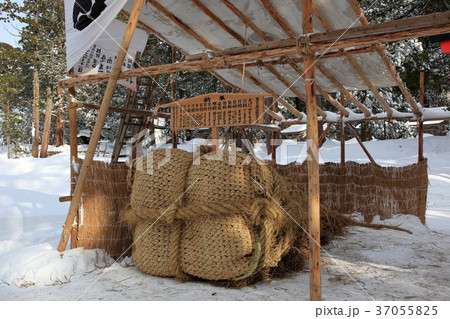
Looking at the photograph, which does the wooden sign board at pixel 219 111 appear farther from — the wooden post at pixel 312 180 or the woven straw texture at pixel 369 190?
the woven straw texture at pixel 369 190

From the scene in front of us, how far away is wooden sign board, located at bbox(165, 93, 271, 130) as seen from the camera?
4.29m

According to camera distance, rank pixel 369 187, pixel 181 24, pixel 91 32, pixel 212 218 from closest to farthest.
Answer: pixel 212 218
pixel 91 32
pixel 181 24
pixel 369 187

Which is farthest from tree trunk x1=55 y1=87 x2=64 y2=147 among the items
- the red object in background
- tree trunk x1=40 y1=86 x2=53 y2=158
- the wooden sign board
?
the red object in background

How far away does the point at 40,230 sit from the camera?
6.30 m

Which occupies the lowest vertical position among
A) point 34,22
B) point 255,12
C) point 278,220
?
point 278,220

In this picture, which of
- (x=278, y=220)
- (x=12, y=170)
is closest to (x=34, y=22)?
(x=12, y=170)

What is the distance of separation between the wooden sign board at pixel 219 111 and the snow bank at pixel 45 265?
203 centimetres

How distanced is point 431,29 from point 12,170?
14896 millimetres

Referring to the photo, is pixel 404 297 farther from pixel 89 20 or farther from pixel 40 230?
pixel 40 230

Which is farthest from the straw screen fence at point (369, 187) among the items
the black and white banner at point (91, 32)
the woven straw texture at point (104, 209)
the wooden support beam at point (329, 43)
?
the black and white banner at point (91, 32)

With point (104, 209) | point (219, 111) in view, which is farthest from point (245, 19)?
point (104, 209)

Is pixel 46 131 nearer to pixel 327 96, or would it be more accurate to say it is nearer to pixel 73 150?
pixel 73 150

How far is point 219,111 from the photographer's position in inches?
177

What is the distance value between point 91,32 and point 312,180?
3099 mm
